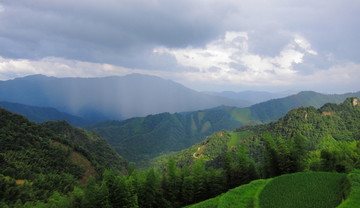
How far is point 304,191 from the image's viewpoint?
3453 centimetres

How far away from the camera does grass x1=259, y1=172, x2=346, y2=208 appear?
102ft

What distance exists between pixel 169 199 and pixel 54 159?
2833 inches

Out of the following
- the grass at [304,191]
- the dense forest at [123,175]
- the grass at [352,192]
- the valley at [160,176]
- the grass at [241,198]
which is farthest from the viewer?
the dense forest at [123,175]

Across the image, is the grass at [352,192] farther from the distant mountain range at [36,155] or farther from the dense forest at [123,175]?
the distant mountain range at [36,155]

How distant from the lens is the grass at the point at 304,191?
3102 cm

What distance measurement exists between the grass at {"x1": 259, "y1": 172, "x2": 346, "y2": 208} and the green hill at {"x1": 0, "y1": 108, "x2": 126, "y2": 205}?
70327 millimetres

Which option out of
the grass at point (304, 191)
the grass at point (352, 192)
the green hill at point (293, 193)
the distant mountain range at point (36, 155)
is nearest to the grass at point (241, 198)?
the green hill at point (293, 193)

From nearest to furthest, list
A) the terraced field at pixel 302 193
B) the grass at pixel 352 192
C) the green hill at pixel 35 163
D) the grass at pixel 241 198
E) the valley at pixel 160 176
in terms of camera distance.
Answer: the grass at pixel 352 192
the terraced field at pixel 302 193
the grass at pixel 241 198
the valley at pixel 160 176
the green hill at pixel 35 163

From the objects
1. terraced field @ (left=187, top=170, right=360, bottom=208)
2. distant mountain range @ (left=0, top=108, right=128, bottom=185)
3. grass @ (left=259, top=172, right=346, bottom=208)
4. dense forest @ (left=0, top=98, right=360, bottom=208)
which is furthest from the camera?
distant mountain range @ (left=0, top=108, right=128, bottom=185)

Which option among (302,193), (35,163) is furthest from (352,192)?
(35,163)

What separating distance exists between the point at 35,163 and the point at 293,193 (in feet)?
325

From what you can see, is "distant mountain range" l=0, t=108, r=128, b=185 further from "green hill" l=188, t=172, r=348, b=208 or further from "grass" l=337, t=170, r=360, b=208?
"grass" l=337, t=170, r=360, b=208

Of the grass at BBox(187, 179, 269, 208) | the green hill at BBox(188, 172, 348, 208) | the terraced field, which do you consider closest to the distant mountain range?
the grass at BBox(187, 179, 269, 208)

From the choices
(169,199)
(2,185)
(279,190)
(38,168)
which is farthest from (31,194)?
(279,190)
